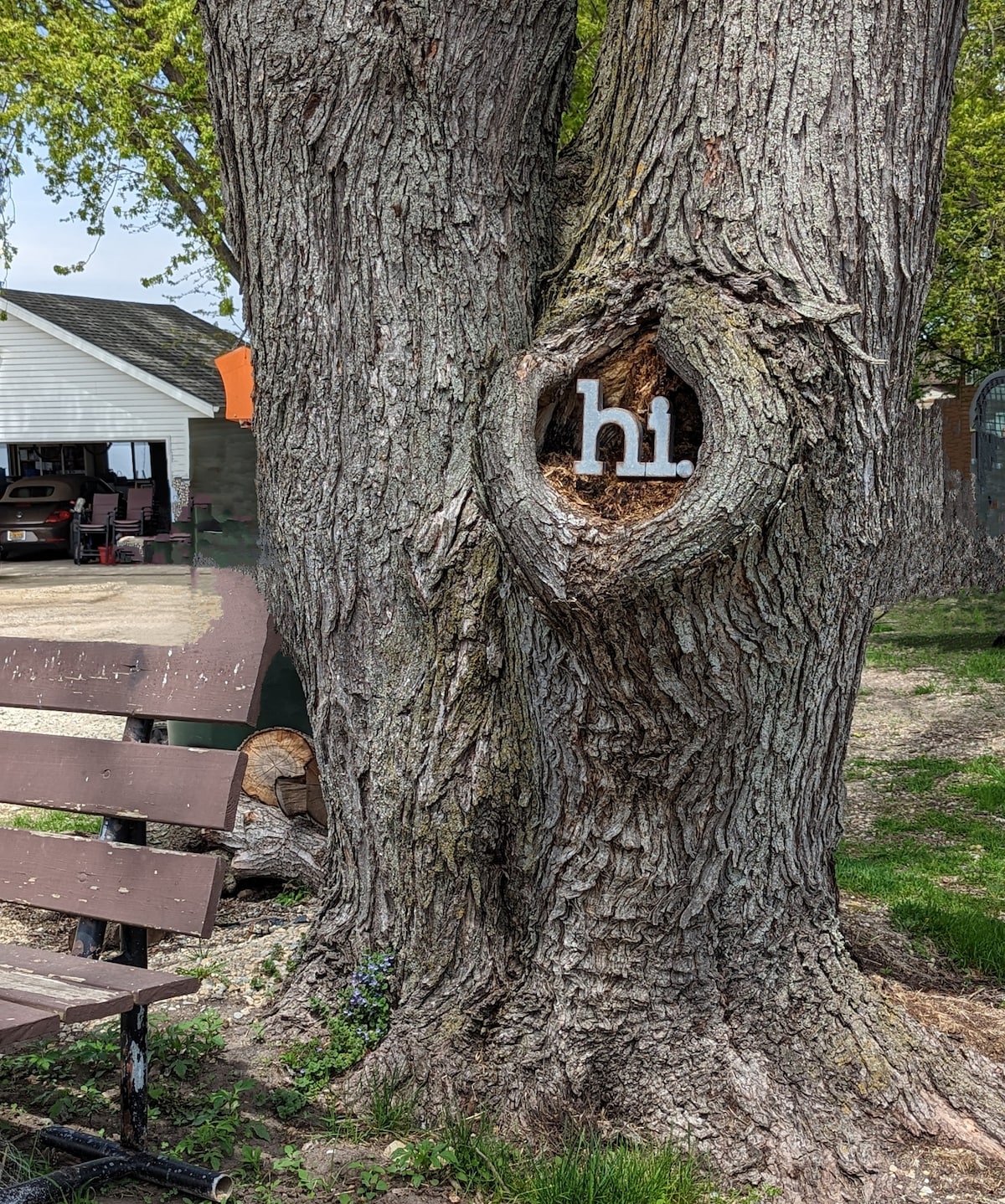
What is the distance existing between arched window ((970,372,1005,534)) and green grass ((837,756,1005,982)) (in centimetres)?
406

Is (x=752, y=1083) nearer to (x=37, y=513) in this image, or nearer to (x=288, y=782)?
(x=288, y=782)

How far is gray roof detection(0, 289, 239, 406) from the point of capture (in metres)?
25.6

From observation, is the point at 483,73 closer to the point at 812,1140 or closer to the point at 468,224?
the point at 468,224

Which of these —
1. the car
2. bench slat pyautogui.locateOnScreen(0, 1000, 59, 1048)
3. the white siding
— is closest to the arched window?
bench slat pyautogui.locateOnScreen(0, 1000, 59, 1048)

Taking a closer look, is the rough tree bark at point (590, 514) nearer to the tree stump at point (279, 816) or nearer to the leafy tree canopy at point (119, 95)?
the tree stump at point (279, 816)

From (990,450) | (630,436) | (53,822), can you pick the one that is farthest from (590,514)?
(990,450)

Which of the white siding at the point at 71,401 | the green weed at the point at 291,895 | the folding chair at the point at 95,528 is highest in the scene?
the white siding at the point at 71,401

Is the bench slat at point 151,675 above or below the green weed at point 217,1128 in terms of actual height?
above

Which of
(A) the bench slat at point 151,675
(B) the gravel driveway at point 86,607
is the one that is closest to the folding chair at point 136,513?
(B) the gravel driveway at point 86,607

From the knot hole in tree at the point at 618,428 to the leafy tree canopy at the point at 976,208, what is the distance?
1135 cm

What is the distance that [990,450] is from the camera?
37.3 feet

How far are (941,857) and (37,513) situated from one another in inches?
929

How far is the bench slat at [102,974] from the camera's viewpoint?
8.50 feet

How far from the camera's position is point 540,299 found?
10.1 feet
